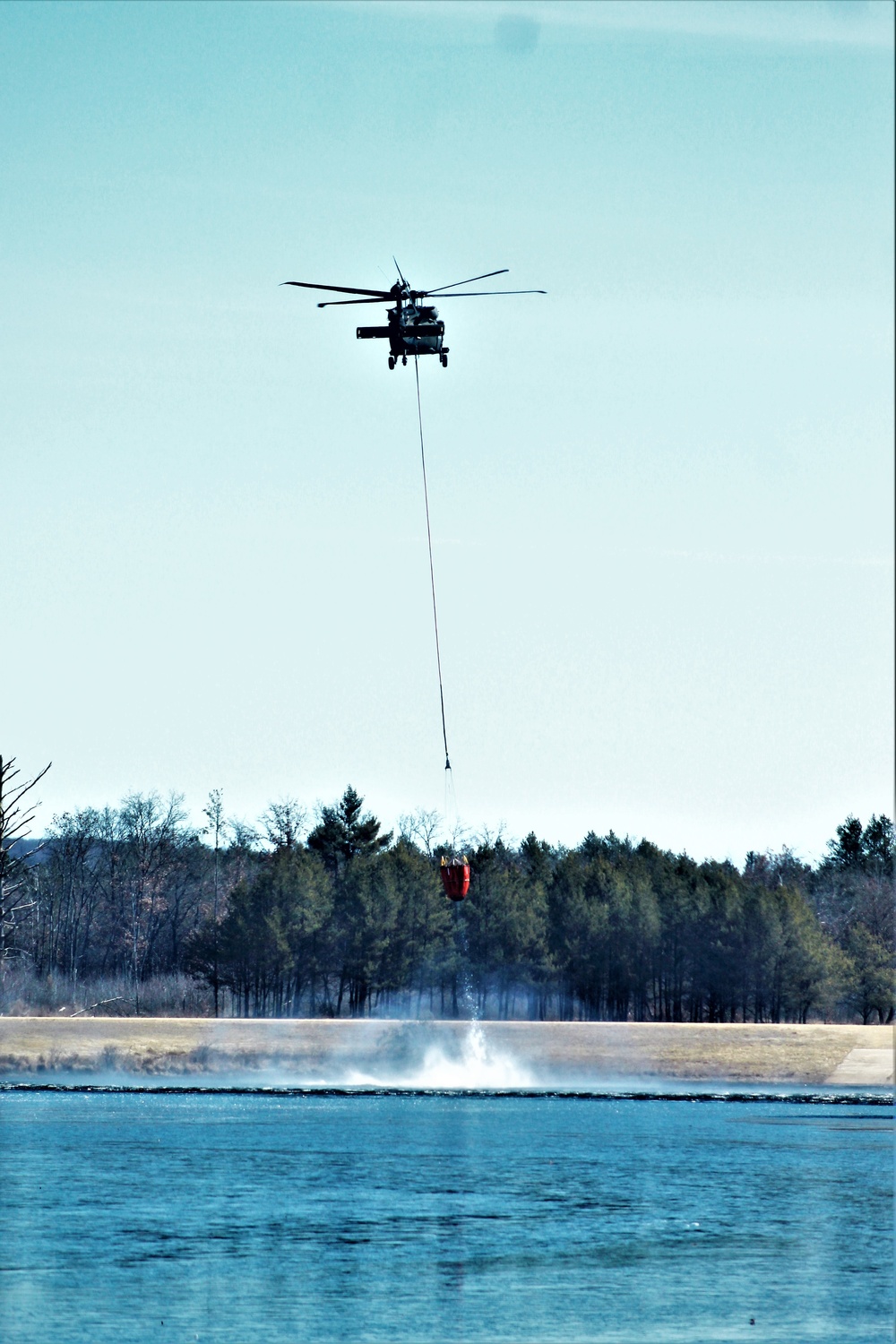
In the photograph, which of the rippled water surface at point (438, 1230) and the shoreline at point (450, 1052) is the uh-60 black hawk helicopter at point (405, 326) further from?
the shoreline at point (450, 1052)

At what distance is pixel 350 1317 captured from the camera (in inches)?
1106

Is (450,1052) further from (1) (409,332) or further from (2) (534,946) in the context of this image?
(1) (409,332)

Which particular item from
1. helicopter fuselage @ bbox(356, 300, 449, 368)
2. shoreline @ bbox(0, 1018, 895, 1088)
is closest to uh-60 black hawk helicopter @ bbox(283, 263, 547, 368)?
helicopter fuselage @ bbox(356, 300, 449, 368)

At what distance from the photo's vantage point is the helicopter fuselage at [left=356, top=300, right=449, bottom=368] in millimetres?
41906

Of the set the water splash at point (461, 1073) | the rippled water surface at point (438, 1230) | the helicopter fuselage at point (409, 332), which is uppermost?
the helicopter fuselage at point (409, 332)

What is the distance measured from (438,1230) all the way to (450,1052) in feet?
194

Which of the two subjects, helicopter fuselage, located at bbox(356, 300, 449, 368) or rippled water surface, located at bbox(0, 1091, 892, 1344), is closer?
rippled water surface, located at bbox(0, 1091, 892, 1344)

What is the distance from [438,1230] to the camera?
37.7 metres

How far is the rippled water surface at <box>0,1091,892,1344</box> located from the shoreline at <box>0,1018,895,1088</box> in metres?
22.1

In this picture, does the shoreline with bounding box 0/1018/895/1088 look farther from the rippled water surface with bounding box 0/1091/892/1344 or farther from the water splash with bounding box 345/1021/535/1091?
the rippled water surface with bounding box 0/1091/892/1344

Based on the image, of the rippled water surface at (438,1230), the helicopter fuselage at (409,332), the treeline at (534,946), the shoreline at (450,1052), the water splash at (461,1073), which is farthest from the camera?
the treeline at (534,946)

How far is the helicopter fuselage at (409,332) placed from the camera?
137ft

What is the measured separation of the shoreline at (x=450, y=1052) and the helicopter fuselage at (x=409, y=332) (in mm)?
52588

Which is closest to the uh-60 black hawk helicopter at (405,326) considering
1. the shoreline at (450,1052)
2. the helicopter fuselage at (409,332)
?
the helicopter fuselage at (409,332)
